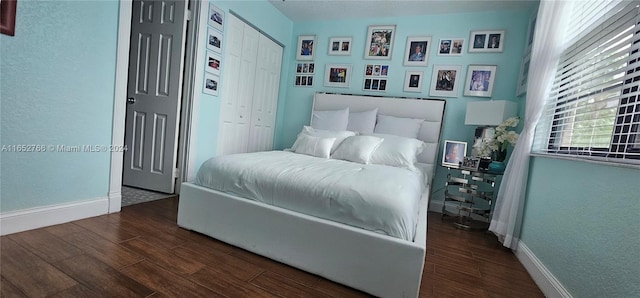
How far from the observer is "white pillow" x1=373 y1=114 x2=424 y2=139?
2.98 metres

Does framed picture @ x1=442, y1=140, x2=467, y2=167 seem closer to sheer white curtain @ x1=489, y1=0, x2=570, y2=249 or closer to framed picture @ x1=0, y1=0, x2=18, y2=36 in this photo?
sheer white curtain @ x1=489, y1=0, x2=570, y2=249

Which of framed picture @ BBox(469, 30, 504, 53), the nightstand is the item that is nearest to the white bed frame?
the nightstand

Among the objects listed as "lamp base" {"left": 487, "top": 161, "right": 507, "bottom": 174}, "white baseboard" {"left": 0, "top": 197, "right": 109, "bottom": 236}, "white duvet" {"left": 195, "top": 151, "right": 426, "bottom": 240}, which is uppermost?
"lamp base" {"left": 487, "top": 161, "right": 507, "bottom": 174}

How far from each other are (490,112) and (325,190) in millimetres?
2099

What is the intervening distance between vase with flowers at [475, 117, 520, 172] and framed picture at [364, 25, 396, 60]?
153 centimetres

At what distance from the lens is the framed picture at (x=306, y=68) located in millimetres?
3793

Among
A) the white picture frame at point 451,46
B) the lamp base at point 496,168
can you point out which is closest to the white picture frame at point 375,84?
the white picture frame at point 451,46

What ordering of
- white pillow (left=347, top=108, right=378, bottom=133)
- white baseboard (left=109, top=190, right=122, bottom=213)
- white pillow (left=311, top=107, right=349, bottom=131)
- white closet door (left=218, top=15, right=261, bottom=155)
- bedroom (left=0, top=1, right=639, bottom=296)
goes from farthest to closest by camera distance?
white pillow (left=311, top=107, right=349, bottom=131), white pillow (left=347, top=108, right=378, bottom=133), white closet door (left=218, top=15, right=261, bottom=155), white baseboard (left=109, top=190, right=122, bottom=213), bedroom (left=0, top=1, right=639, bottom=296)

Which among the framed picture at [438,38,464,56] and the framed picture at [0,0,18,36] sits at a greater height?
the framed picture at [438,38,464,56]

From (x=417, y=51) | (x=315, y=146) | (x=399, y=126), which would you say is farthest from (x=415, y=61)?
(x=315, y=146)

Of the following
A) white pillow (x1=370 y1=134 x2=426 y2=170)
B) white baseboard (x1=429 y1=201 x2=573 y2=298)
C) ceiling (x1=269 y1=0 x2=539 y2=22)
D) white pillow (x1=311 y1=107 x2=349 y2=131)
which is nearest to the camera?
white baseboard (x1=429 y1=201 x2=573 y2=298)

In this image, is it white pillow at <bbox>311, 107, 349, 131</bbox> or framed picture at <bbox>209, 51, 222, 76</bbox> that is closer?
framed picture at <bbox>209, 51, 222, 76</bbox>

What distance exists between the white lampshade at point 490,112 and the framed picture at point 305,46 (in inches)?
87.6

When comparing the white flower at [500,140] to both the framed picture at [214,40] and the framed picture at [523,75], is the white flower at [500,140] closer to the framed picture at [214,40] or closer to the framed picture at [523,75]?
the framed picture at [523,75]
